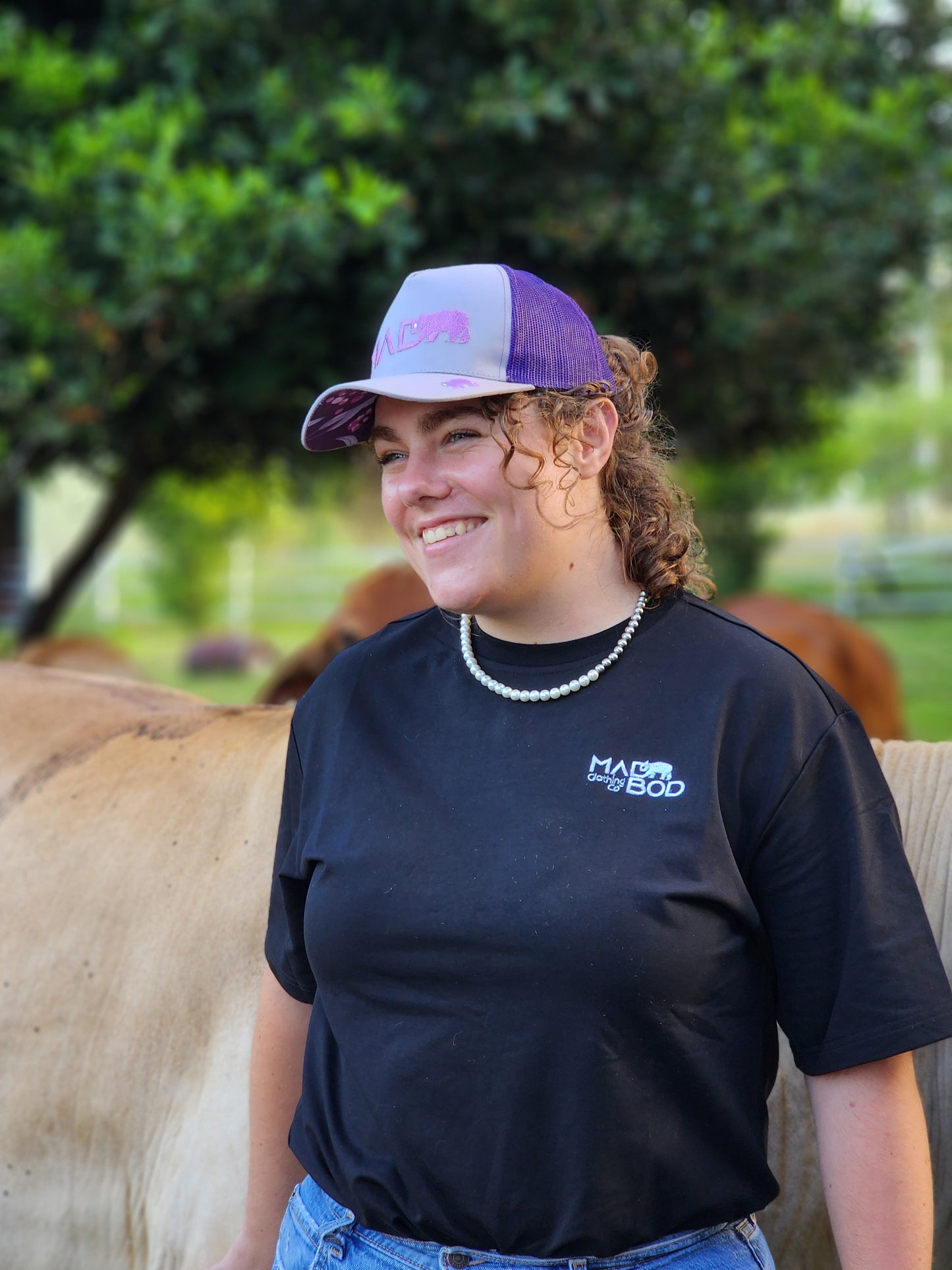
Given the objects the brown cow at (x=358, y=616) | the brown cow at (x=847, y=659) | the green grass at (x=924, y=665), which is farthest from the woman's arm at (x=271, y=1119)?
the green grass at (x=924, y=665)

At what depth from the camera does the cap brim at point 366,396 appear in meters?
1.54

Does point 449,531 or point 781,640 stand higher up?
point 449,531

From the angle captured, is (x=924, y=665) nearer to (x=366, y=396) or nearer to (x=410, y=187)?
(x=410, y=187)

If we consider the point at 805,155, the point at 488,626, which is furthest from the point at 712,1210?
the point at 805,155

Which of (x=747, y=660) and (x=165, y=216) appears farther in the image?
(x=165, y=216)

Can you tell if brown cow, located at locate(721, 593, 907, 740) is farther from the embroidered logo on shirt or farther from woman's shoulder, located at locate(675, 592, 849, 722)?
the embroidered logo on shirt

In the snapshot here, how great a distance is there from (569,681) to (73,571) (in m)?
6.84

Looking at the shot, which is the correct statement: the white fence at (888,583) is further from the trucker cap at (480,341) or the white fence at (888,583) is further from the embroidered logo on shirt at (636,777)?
the embroidered logo on shirt at (636,777)

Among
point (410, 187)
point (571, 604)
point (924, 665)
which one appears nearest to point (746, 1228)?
point (571, 604)

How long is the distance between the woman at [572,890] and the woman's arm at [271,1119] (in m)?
0.14

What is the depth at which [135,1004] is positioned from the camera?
2379 millimetres

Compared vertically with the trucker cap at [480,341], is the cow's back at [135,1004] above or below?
below

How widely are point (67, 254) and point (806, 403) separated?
4.49 m

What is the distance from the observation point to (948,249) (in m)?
6.41
